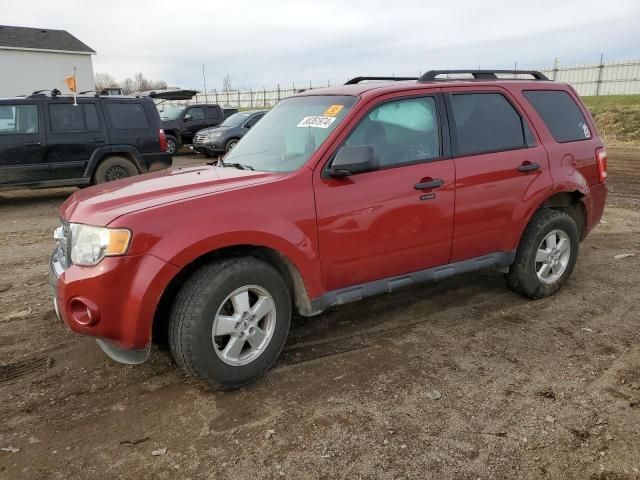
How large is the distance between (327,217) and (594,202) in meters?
2.97

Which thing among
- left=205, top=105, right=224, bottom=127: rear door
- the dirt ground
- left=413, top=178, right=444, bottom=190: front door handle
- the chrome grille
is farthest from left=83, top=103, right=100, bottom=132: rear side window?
left=205, top=105, right=224, bottom=127: rear door

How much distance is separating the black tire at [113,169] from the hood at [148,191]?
6.29 m

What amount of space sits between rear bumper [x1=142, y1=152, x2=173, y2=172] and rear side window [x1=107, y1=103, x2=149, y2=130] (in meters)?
0.56

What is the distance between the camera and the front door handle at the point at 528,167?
412cm

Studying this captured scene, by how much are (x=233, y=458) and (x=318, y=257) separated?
1291 millimetres

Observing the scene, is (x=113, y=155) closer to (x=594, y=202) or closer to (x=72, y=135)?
(x=72, y=135)

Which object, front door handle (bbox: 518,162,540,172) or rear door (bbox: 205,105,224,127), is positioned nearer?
front door handle (bbox: 518,162,540,172)

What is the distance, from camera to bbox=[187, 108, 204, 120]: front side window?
1862 cm

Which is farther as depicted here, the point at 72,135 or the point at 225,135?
the point at 225,135

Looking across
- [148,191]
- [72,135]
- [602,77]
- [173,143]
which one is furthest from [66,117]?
[602,77]

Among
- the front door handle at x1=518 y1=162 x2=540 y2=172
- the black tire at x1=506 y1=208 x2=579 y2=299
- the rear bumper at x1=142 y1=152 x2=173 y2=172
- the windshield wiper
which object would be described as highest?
the windshield wiper

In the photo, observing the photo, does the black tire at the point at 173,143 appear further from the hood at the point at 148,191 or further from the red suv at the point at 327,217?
the hood at the point at 148,191

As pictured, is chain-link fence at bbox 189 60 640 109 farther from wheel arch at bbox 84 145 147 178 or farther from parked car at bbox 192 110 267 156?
wheel arch at bbox 84 145 147 178

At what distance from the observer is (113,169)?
31.7 feet
